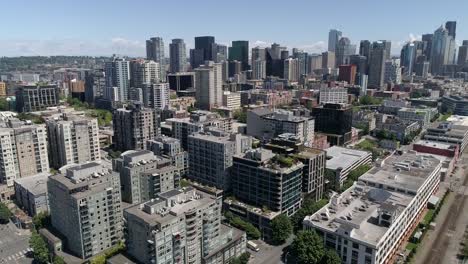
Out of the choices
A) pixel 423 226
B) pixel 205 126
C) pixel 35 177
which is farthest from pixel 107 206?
pixel 423 226

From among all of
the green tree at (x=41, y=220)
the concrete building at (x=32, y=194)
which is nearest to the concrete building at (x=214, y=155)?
the concrete building at (x=32, y=194)

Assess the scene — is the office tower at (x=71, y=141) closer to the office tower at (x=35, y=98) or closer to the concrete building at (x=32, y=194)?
the concrete building at (x=32, y=194)

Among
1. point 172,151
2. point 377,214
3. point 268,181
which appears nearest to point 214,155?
point 172,151

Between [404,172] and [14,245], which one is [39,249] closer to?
[14,245]

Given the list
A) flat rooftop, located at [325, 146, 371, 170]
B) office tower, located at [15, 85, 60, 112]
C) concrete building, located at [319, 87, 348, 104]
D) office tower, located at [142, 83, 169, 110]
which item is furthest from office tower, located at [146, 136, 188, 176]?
concrete building, located at [319, 87, 348, 104]

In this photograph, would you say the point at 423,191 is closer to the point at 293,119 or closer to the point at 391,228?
the point at 391,228
